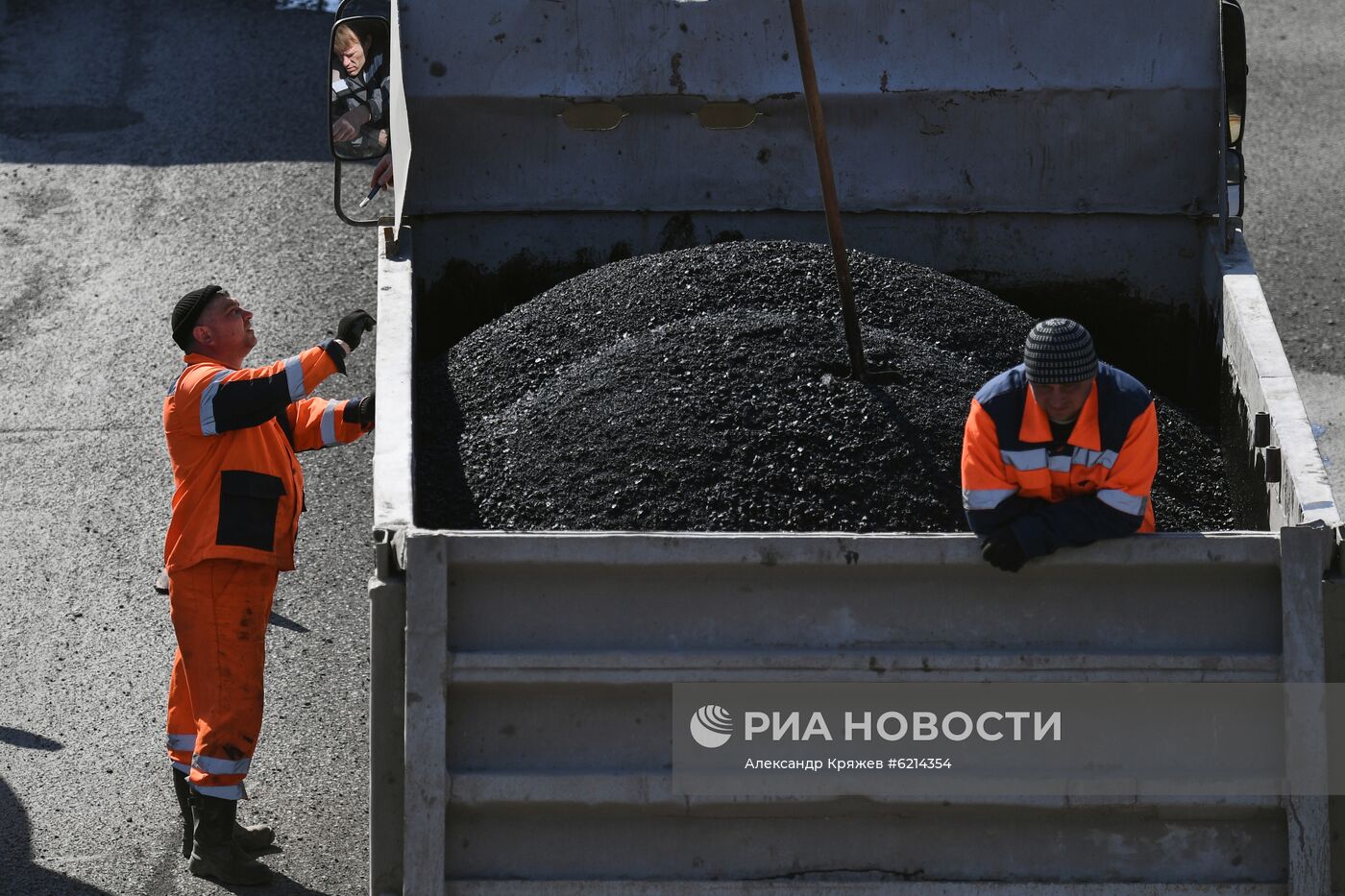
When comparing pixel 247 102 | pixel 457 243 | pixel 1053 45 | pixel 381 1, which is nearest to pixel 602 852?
pixel 457 243

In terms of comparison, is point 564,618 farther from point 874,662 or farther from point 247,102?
point 247,102

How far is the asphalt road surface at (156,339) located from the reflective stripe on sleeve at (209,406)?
117 cm

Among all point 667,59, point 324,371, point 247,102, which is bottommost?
point 324,371

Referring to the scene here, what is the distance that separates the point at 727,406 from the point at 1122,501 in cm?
103

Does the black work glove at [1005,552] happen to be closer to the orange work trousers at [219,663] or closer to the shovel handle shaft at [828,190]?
the shovel handle shaft at [828,190]

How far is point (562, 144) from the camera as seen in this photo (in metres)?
5.41

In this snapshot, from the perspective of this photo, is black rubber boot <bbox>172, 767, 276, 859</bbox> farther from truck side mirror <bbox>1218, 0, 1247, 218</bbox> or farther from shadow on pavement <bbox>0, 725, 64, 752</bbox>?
truck side mirror <bbox>1218, 0, 1247, 218</bbox>

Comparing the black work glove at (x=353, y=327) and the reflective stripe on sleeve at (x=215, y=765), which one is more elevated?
the black work glove at (x=353, y=327)

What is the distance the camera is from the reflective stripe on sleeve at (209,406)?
4.01 metres

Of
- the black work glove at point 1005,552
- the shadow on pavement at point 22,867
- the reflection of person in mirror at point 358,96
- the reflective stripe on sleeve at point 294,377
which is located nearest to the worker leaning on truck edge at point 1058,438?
the black work glove at point 1005,552

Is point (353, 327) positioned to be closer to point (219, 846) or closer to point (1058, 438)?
point (219, 846)

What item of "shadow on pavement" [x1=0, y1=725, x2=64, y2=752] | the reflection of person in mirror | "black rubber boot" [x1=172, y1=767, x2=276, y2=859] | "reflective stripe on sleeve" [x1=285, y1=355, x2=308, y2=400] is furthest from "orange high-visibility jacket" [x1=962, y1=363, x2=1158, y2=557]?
"shadow on pavement" [x1=0, y1=725, x2=64, y2=752]

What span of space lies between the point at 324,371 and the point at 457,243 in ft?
4.89

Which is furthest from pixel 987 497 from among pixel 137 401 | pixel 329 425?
pixel 137 401
